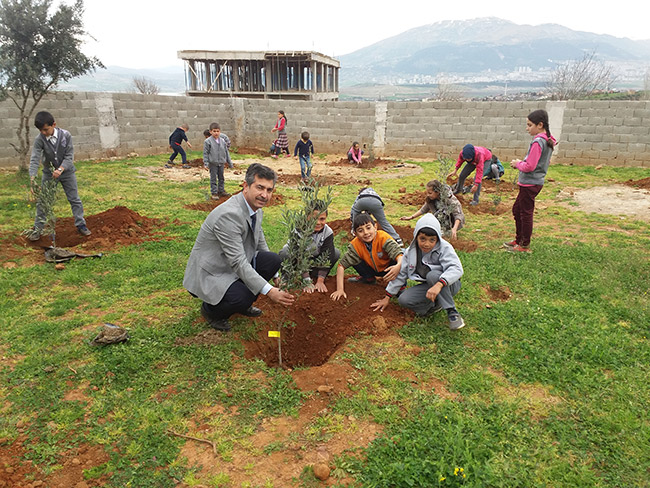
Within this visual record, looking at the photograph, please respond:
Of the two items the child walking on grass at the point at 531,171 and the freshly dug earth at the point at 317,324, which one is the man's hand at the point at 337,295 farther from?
the child walking on grass at the point at 531,171

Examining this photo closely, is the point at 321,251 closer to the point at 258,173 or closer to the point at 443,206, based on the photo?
the point at 258,173

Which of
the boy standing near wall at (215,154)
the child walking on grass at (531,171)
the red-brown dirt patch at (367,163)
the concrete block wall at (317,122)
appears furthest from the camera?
the concrete block wall at (317,122)

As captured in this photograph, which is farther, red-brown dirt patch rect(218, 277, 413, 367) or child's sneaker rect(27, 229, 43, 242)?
child's sneaker rect(27, 229, 43, 242)

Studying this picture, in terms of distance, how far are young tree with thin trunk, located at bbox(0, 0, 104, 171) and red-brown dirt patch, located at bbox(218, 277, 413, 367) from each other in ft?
30.4

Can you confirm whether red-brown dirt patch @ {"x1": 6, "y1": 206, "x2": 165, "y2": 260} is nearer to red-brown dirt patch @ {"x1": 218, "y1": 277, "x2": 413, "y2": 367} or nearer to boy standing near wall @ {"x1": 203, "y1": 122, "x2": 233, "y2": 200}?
boy standing near wall @ {"x1": 203, "y1": 122, "x2": 233, "y2": 200}

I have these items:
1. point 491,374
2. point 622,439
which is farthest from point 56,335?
point 622,439

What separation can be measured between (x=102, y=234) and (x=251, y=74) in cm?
2596

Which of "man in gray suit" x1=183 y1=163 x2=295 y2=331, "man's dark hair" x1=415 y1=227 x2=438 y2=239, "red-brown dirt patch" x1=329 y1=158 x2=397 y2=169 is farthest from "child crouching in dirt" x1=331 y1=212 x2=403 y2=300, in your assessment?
"red-brown dirt patch" x1=329 y1=158 x2=397 y2=169

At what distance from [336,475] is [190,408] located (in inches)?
44.2

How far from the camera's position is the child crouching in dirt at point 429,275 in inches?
145

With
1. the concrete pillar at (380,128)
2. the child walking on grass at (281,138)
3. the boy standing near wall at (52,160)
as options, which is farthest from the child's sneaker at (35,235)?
the concrete pillar at (380,128)

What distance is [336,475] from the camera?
90.7 inches

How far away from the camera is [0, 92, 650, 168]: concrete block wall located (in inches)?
483

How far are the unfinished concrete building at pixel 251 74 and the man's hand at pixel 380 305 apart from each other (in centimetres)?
2523
